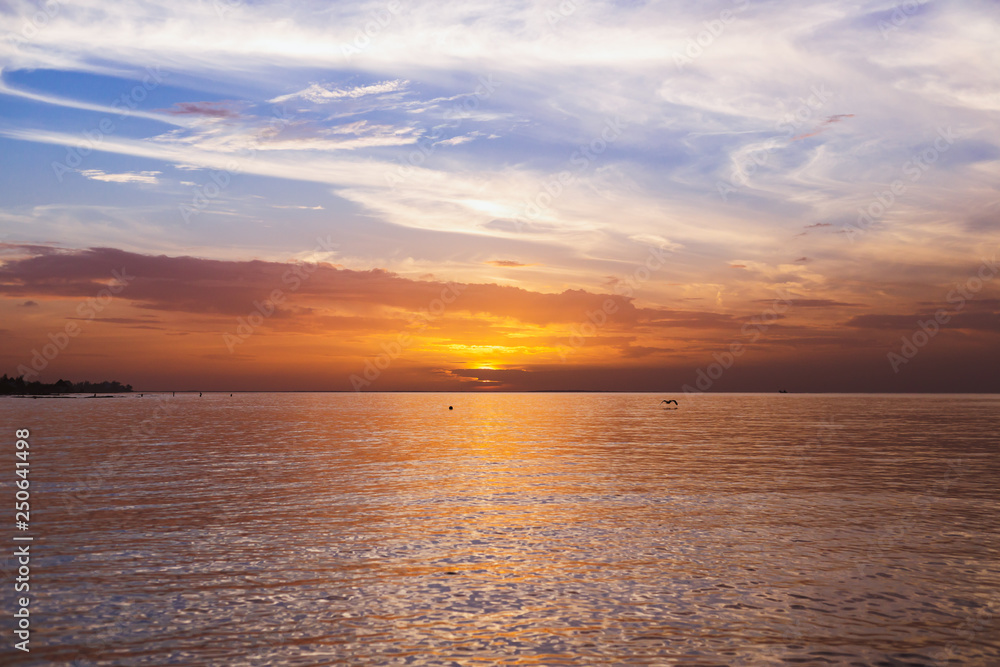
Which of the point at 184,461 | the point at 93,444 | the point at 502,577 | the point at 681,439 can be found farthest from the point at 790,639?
the point at 93,444

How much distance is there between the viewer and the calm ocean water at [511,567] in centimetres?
1523

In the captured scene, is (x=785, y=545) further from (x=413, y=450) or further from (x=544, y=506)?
(x=413, y=450)

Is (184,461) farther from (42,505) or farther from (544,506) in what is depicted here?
(544,506)

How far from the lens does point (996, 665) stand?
46.5ft

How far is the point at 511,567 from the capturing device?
21.9 m

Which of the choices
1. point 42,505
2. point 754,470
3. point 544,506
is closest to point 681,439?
point 754,470

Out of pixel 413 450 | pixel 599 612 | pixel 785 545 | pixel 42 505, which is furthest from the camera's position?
pixel 413 450

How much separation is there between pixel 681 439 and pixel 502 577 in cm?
6292

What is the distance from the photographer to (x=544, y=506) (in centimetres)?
3378

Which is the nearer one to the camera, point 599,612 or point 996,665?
point 996,665

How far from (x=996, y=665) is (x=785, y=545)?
35.2ft

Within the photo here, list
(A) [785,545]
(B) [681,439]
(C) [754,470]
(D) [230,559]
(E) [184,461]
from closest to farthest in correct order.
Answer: (D) [230,559] < (A) [785,545] < (C) [754,470] < (E) [184,461] < (B) [681,439]

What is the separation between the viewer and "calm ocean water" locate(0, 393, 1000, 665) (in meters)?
15.2

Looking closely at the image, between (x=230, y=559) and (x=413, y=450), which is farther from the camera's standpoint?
(x=413, y=450)
